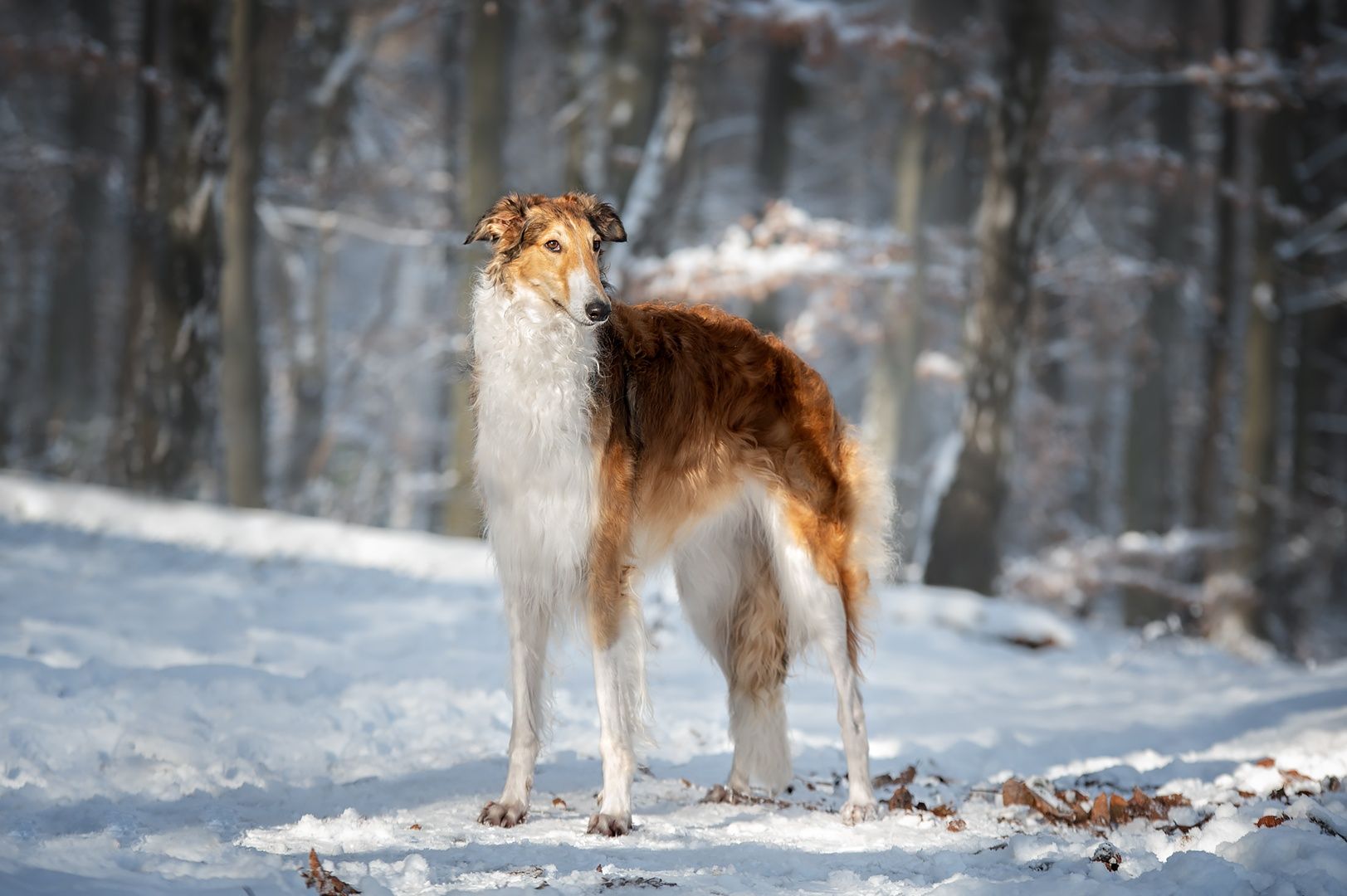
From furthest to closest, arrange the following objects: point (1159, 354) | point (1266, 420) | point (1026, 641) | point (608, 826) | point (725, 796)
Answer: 1. point (1159, 354)
2. point (1266, 420)
3. point (1026, 641)
4. point (725, 796)
5. point (608, 826)

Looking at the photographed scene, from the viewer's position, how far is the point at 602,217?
4.64 m

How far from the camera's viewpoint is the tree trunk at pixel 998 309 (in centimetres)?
1145

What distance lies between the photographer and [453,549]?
10133 millimetres

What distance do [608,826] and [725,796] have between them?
85cm

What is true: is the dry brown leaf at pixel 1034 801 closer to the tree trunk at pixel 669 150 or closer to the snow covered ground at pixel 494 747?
the snow covered ground at pixel 494 747

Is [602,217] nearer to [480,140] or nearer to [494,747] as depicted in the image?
[494,747]

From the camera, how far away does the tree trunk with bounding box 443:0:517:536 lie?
1234 cm

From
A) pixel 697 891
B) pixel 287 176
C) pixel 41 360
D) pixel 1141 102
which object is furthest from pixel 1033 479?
pixel 41 360

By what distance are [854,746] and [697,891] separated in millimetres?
1545

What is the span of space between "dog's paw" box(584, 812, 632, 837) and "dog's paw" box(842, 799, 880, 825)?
2.89ft

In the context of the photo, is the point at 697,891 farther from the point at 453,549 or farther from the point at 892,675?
the point at 453,549

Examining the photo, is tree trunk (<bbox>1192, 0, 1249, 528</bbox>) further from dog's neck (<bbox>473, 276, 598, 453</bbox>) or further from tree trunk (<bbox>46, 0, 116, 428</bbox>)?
tree trunk (<bbox>46, 0, 116, 428</bbox>)

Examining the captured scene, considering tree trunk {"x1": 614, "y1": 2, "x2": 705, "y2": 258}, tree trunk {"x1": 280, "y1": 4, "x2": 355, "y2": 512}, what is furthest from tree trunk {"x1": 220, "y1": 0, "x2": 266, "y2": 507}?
tree trunk {"x1": 614, "y1": 2, "x2": 705, "y2": 258}

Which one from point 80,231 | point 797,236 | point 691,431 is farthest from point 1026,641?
point 80,231
